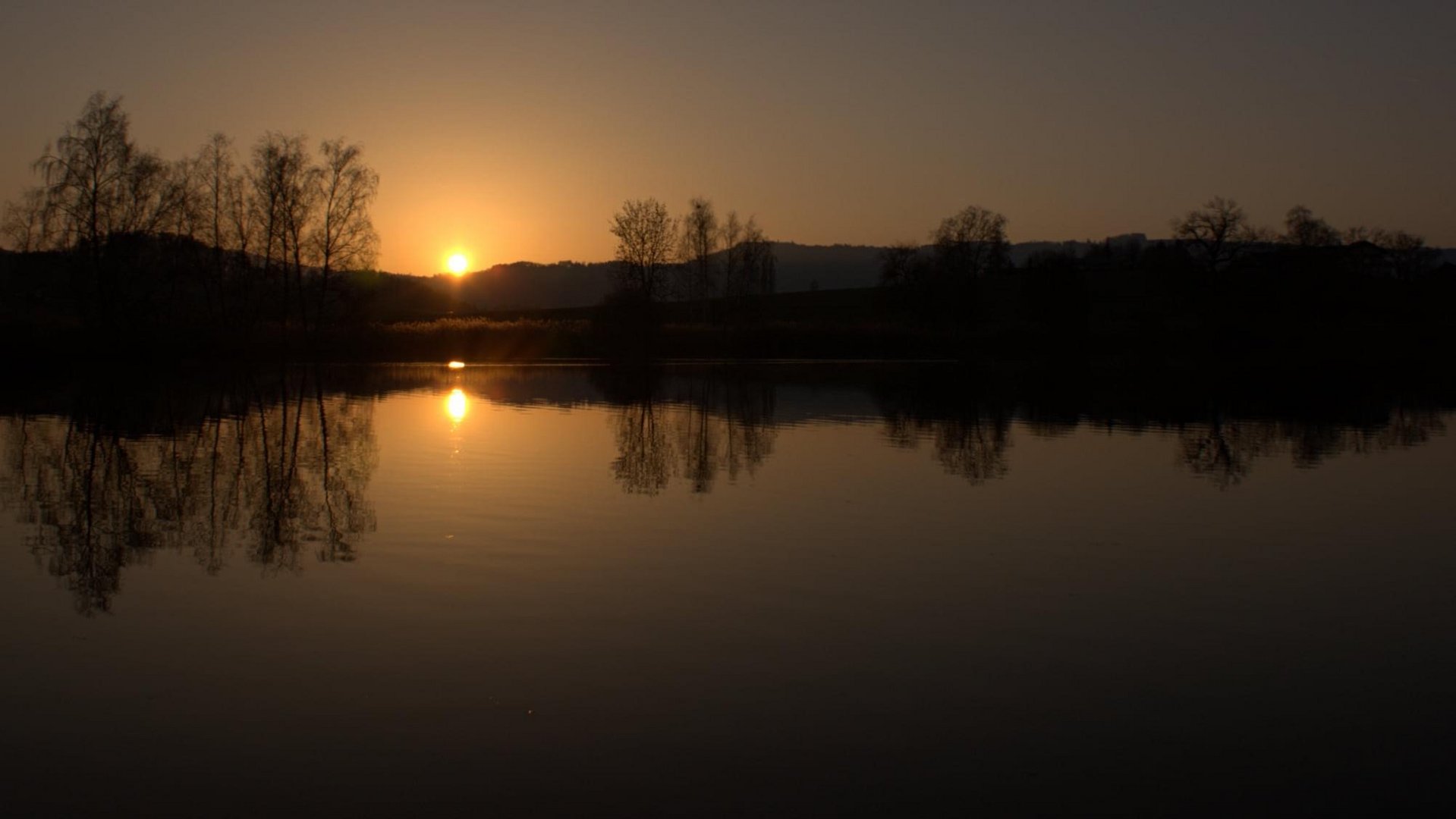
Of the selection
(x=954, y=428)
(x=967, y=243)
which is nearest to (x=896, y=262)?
Result: (x=967, y=243)

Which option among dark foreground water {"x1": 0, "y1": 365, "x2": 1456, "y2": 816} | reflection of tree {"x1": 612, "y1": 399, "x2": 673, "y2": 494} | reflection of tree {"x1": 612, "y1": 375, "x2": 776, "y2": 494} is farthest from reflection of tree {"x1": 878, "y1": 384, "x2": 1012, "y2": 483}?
reflection of tree {"x1": 612, "y1": 399, "x2": 673, "y2": 494}

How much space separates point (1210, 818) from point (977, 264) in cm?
10115

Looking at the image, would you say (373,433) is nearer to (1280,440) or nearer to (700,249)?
(1280,440)

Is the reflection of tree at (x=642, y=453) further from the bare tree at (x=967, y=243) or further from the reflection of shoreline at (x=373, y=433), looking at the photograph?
the bare tree at (x=967, y=243)

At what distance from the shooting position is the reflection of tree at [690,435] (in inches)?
689

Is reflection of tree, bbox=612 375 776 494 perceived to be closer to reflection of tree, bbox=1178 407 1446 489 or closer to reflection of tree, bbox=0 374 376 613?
reflection of tree, bbox=0 374 376 613

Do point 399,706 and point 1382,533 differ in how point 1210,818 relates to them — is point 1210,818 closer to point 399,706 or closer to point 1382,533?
point 399,706

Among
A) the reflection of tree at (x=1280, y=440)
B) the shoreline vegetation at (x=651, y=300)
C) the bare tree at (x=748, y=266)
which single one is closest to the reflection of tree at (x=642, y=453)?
the reflection of tree at (x=1280, y=440)

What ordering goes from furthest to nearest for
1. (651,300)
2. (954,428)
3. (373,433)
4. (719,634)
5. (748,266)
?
1. (748,266)
2. (651,300)
3. (954,428)
4. (373,433)
5. (719,634)

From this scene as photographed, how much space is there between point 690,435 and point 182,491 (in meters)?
10.6

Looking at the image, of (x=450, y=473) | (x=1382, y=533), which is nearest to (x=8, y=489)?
(x=450, y=473)

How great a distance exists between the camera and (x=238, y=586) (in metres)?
9.75

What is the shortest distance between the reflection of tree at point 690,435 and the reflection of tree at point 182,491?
414cm

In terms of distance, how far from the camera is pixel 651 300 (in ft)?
250
